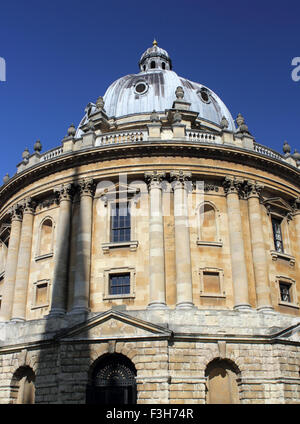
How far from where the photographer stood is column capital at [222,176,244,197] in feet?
94.6

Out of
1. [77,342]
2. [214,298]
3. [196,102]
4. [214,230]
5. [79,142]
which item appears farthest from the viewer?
[196,102]

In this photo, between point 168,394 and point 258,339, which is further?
point 258,339

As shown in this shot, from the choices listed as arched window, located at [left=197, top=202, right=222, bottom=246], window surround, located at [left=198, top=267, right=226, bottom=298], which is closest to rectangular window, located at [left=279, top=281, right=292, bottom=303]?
window surround, located at [left=198, top=267, right=226, bottom=298]

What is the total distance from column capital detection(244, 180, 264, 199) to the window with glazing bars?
7.14 meters

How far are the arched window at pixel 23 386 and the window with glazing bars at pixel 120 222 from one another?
27.8 feet

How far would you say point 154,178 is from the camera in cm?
2822

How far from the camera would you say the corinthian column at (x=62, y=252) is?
87.6ft

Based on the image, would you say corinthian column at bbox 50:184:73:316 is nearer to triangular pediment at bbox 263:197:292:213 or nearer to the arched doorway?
the arched doorway

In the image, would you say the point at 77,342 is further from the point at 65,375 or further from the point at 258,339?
the point at 258,339

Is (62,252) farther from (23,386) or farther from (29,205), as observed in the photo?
(23,386)

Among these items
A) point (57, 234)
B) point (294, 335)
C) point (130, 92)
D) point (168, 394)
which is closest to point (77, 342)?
point (168, 394)

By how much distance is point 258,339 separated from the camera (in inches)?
959

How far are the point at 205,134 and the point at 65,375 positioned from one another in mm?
15920

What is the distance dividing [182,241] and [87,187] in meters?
6.59
